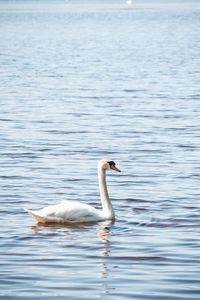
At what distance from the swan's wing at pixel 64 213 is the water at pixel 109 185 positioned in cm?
14

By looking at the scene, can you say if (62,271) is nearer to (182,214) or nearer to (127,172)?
(182,214)

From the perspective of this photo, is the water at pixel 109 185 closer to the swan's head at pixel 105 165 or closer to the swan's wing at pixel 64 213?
the swan's wing at pixel 64 213

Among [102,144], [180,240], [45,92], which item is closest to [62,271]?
[180,240]

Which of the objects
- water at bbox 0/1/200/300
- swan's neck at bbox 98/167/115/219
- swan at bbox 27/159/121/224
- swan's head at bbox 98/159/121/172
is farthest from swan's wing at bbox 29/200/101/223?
swan's head at bbox 98/159/121/172

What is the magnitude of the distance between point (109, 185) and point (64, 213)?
3.95m

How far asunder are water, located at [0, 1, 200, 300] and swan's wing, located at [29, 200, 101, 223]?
136 millimetres

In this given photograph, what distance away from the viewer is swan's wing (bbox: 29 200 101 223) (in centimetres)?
1510

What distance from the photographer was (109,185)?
19109 mm

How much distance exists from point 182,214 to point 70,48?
66.1 metres

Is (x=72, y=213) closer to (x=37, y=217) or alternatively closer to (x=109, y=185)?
(x=37, y=217)

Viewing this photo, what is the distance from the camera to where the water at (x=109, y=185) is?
39.6ft

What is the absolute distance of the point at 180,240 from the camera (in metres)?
14.2

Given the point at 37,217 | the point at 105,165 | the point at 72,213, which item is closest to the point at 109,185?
the point at 105,165

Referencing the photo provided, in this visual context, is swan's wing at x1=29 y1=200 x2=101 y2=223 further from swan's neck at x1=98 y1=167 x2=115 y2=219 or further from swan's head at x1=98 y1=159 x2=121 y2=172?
swan's head at x1=98 y1=159 x2=121 y2=172
